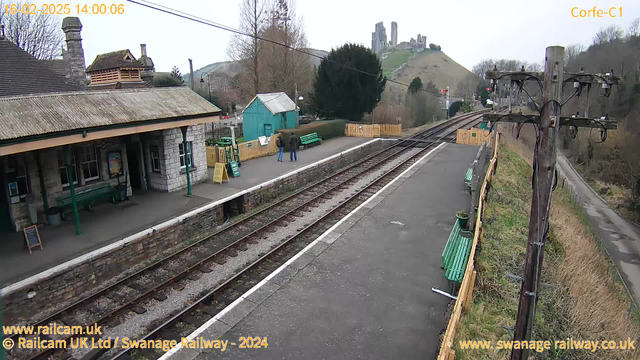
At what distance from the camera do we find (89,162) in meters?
12.9

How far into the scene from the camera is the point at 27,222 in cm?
1098

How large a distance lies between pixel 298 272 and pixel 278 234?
11.8ft

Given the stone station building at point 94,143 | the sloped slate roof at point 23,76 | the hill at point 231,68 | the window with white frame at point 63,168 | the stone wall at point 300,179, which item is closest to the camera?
the stone station building at point 94,143

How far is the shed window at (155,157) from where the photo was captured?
579 inches

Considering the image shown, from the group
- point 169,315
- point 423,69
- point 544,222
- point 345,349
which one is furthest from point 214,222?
point 423,69

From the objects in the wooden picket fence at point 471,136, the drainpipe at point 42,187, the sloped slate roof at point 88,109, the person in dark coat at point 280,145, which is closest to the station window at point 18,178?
the drainpipe at point 42,187

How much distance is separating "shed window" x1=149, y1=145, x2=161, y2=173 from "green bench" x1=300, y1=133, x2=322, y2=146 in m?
10.5

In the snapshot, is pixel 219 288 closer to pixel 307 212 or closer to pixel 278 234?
pixel 278 234

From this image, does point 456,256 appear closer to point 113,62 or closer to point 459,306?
point 459,306

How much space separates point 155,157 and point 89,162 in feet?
7.94

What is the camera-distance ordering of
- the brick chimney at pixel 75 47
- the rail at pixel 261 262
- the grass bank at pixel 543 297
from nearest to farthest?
the grass bank at pixel 543 297
the rail at pixel 261 262
the brick chimney at pixel 75 47

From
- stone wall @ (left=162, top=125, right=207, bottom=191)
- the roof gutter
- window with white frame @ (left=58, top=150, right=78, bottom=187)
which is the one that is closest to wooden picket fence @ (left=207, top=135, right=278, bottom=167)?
stone wall @ (left=162, top=125, right=207, bottom=191)

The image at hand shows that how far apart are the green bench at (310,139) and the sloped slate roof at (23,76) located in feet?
41.2

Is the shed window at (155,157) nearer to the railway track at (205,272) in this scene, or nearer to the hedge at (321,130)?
the railway track at (205,272)
